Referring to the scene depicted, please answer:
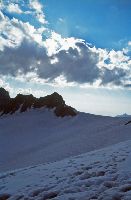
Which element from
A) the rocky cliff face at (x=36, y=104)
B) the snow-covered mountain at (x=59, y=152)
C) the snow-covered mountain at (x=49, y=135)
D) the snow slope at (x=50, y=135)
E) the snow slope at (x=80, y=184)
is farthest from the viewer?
the rocky cliff face at (x=36, y=104)

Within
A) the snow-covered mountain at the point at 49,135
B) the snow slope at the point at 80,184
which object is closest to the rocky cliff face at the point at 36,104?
the snow-covered mountain at the point at 49,135

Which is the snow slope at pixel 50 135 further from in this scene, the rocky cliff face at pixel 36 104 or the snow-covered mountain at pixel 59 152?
the rocky cliff face at pixel 36 104

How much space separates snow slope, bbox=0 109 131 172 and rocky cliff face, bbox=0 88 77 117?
200 centimetres

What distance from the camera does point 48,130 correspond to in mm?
56469

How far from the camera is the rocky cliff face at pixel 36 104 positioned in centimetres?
6562

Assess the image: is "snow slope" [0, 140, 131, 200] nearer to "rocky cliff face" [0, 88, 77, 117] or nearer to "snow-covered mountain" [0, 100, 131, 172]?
"snow-covered mountain" [0, 100, 131, 172]

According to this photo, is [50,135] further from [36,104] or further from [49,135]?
[36,104]

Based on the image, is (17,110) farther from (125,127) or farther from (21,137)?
(125,127)

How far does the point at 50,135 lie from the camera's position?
5178cm

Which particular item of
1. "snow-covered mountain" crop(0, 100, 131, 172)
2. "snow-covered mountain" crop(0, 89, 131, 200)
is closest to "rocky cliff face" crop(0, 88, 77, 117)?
"snow-covered mountain" crop(0, 89, 131, 200)

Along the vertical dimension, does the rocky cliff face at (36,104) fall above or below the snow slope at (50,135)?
above

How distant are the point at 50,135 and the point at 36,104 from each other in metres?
A: 23.1

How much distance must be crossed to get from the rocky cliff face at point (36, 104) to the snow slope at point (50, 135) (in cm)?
200

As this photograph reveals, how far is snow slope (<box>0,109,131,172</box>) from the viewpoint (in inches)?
1371
